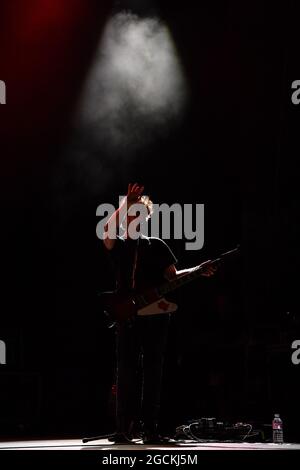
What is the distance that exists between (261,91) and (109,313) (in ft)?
10.7

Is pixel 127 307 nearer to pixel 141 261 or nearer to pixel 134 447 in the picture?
pixel 141 261

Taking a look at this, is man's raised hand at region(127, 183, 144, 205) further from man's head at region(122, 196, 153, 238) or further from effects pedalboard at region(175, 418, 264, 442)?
effects pedalboard at region(175, 418, 264, 442)

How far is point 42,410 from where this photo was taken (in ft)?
16.4

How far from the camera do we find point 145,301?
3082 mm

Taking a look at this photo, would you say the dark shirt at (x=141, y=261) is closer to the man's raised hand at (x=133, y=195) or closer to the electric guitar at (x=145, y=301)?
the electric guitar at (x=145, y=301)

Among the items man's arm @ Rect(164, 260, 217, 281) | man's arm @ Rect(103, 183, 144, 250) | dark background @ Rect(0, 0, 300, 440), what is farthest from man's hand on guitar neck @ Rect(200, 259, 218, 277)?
dark background @ Rect(0, 0, 300, 440)

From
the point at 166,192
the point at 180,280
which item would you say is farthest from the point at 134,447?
the point at 166,192

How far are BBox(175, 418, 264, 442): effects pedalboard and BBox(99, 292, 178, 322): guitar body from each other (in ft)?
2.72

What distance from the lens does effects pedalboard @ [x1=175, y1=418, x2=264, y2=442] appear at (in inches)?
138

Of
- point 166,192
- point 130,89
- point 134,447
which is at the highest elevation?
point 130,89

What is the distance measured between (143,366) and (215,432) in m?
0.72
